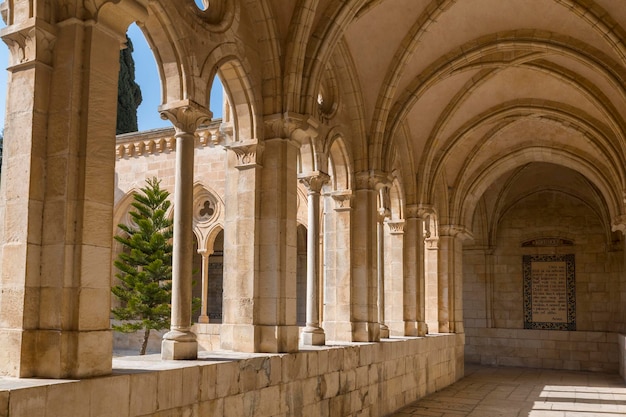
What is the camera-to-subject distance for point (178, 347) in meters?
5.51

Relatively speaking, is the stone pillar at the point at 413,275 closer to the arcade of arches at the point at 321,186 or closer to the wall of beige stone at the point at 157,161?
the arcade of arches at the point at 321,186

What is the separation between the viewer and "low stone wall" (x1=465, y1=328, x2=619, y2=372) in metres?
17.4

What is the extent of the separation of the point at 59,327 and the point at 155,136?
12.5m

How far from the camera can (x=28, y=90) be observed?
4242 mm

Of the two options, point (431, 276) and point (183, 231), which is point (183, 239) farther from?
point (431, 276)

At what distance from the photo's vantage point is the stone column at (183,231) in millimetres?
5582

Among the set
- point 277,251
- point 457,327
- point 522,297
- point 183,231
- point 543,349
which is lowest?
point 543,349

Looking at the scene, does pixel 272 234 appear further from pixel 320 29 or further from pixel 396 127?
pixel 396 127

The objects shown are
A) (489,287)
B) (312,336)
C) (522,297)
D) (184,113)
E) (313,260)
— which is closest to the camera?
(184,113)

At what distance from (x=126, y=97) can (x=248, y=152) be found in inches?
892

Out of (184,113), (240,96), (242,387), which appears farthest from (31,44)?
(242,387)

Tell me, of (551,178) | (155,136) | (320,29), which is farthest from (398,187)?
(551,178)

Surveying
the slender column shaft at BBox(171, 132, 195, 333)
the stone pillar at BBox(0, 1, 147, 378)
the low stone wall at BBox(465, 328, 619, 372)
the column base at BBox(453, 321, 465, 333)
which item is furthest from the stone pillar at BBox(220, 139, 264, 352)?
the low stone wall at BBox(465, 328, 619, 372)

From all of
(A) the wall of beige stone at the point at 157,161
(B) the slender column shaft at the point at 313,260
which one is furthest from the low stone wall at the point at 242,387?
(A) the wall of beige stone at the point at 157,161
